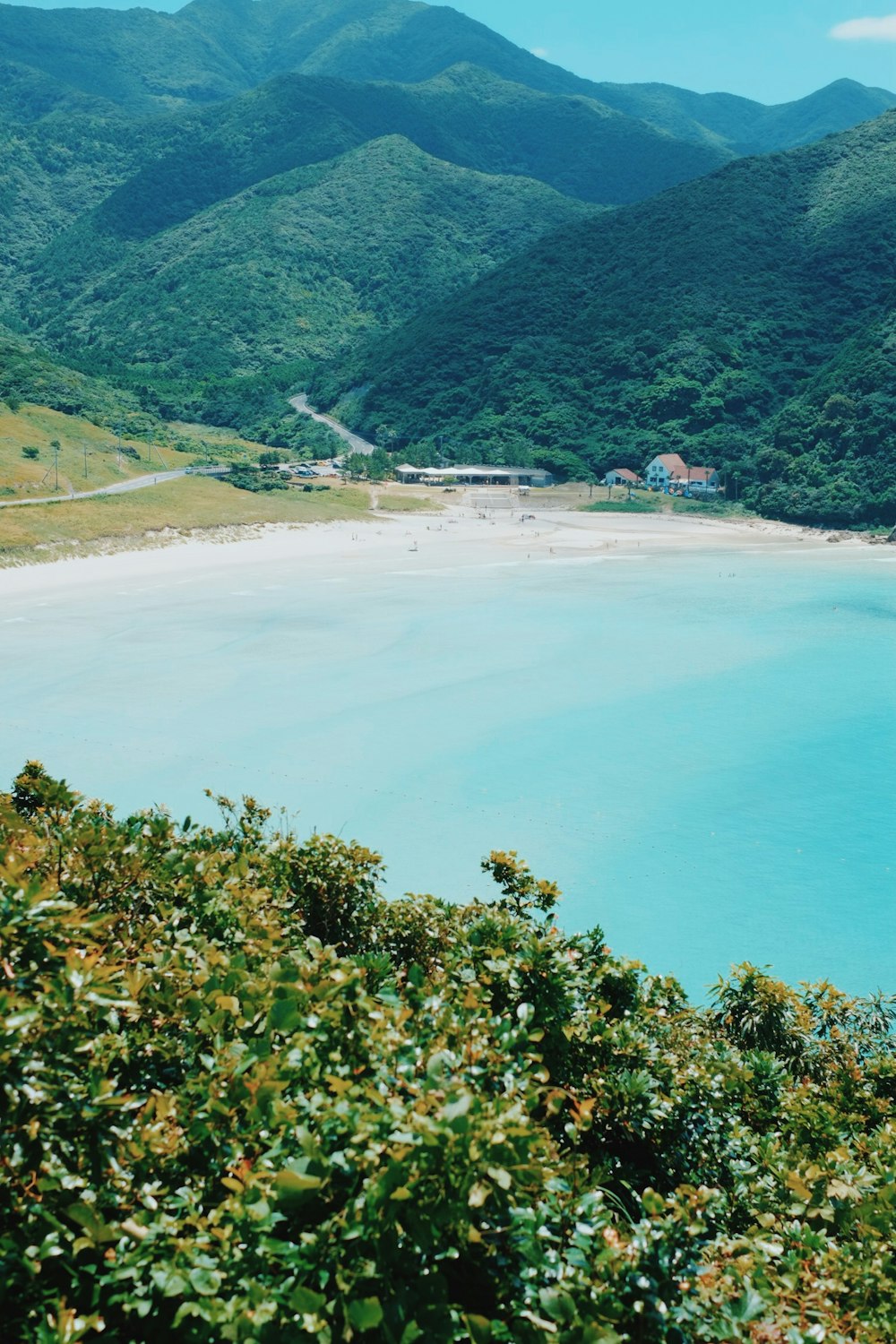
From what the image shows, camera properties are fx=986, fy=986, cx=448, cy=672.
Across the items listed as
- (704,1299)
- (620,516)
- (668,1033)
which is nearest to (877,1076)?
(668,1033)

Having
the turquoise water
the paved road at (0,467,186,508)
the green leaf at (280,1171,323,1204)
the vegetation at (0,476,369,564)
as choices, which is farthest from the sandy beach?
the green leaf at (280,1171,323,1204)

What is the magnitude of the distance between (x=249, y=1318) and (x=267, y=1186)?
0.47 m

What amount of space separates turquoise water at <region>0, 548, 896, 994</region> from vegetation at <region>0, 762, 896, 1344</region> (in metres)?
7.33

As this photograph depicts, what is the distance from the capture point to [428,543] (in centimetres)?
5862

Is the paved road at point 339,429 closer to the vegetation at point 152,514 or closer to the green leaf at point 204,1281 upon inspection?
the vegetation at point 152,514

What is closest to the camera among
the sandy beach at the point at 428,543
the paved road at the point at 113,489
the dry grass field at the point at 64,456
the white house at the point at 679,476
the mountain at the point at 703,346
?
the sandy beach at the point at 428,543

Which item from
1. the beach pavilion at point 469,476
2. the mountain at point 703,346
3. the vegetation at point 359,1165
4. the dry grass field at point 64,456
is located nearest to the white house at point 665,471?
the mountain at point 703,346

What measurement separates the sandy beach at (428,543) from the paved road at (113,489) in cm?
668

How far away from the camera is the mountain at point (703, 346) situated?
269ft

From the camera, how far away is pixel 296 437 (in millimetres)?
95438

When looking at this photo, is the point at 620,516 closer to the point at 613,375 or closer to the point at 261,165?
the point at 613,375

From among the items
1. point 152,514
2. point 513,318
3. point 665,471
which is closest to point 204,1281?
point 152,514

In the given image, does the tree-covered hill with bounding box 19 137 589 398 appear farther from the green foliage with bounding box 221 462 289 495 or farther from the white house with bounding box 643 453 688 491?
the white house with bounding box 643 453 688 491

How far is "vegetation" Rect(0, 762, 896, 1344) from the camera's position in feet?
10.4
